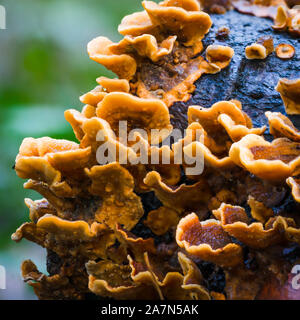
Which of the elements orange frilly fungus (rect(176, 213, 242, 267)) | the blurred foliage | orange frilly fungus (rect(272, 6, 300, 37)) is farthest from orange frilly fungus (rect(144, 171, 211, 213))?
the blurred foliage

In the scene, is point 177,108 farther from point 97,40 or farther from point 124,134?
point 97,40

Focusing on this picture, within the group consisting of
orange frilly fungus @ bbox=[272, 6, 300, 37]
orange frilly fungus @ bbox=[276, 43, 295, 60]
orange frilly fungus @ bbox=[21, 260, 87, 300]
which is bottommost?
orange frilly fungus @ bbox=[21, 260, 87, 300]

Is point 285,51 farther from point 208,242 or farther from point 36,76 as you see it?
point 36,76

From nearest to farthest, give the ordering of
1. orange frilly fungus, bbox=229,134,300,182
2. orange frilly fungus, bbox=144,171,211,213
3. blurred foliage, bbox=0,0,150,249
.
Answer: orange frilly fungus, bbox=229,134,300,182
orange frilly fungus, bbox=144,171,211,213
blurred foliage, bbox=0,0,150,249

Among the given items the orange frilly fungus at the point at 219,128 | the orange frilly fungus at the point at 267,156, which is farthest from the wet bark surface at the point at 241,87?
the orange frilly fungus at the point at 267,156

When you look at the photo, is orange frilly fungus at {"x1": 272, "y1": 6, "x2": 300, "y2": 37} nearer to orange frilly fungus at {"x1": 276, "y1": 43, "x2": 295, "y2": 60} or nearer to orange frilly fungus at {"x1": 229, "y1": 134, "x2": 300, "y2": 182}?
orange frilly fungus at {"x1": 276, "y1": 43, "x2": 295, "y2": 60}

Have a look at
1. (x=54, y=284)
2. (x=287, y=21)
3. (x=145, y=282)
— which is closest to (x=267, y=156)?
(x=145, y=282)

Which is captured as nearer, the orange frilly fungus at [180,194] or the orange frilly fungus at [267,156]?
the orange frilly fungus at [267,156]

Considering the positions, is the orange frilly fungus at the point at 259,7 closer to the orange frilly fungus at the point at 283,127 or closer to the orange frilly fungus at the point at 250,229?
the orange frilly fungus at the point at 283,127
